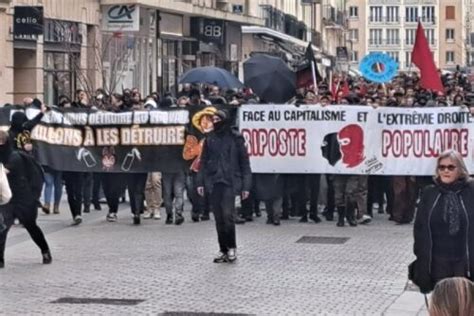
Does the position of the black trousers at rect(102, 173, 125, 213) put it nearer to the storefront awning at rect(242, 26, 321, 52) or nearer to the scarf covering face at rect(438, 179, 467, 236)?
the scarf covering face at rect(438, 179, 467, 236)

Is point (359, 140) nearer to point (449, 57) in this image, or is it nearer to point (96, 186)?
point (96, 186)

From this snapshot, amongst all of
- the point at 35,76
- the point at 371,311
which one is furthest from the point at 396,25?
the point at 371,311

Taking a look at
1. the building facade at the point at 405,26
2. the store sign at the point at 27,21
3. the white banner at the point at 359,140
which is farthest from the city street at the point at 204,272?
the building facade at the point at 405,26

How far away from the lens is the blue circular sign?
31717 mm

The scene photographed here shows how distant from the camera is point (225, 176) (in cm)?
1483

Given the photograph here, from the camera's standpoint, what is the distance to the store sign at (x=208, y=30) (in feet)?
157

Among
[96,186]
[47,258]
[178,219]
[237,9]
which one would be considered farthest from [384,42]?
[47,258]

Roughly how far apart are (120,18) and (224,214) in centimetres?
2387

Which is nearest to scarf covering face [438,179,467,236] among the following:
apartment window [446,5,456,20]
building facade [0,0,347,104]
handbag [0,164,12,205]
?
handbag [0,164,12,205]

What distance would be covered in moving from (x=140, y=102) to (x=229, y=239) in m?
7.15

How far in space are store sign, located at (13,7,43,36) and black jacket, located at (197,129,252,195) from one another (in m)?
16.4

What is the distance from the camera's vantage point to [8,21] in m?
30.7

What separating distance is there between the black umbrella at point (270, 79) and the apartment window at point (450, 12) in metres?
122

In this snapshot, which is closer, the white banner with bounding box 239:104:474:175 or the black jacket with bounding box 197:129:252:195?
the black jacket with bounding box 197:129:252:195
